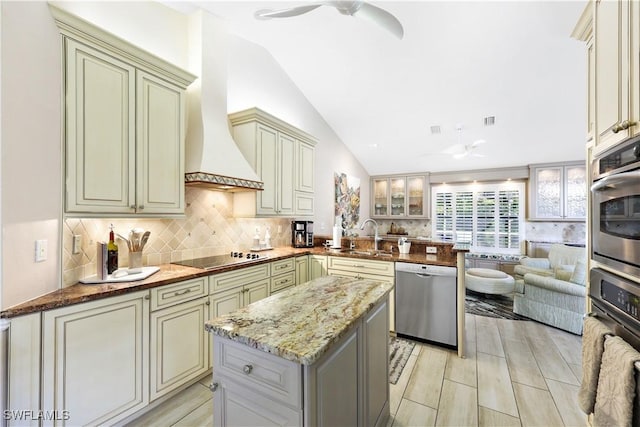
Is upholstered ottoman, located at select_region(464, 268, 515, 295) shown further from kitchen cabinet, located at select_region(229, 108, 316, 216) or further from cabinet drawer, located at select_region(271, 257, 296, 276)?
kitchen cabinet, located at select_region(229, 108, 316, 216)

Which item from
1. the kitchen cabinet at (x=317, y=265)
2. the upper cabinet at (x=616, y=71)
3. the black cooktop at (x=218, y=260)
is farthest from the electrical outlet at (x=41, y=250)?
the upper cabinet at (x=616, y=71)

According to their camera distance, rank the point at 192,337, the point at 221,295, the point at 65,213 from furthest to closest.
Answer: the point at 221,295, the point at 192,337, the point at 65,213

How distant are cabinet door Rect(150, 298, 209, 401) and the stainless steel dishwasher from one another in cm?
196

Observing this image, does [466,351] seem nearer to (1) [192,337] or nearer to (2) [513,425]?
(2) [513,425]

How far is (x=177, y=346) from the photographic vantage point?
1961 mm

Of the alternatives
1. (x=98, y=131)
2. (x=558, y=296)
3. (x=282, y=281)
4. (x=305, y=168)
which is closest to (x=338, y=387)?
(x=282, y=281)

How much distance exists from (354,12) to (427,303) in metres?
2.62

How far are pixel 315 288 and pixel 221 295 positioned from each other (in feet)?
3.49

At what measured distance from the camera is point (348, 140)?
5156 millimetres

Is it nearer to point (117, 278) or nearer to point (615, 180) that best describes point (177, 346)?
point (117, 278)

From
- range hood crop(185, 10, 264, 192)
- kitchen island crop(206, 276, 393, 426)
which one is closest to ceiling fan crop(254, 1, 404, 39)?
range hood crop(185, 10, 264, 192)

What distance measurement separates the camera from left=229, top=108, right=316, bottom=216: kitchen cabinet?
297 cm

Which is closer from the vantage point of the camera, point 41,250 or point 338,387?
point 338,387

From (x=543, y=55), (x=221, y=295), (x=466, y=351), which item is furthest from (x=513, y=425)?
(x=543, y=55)
